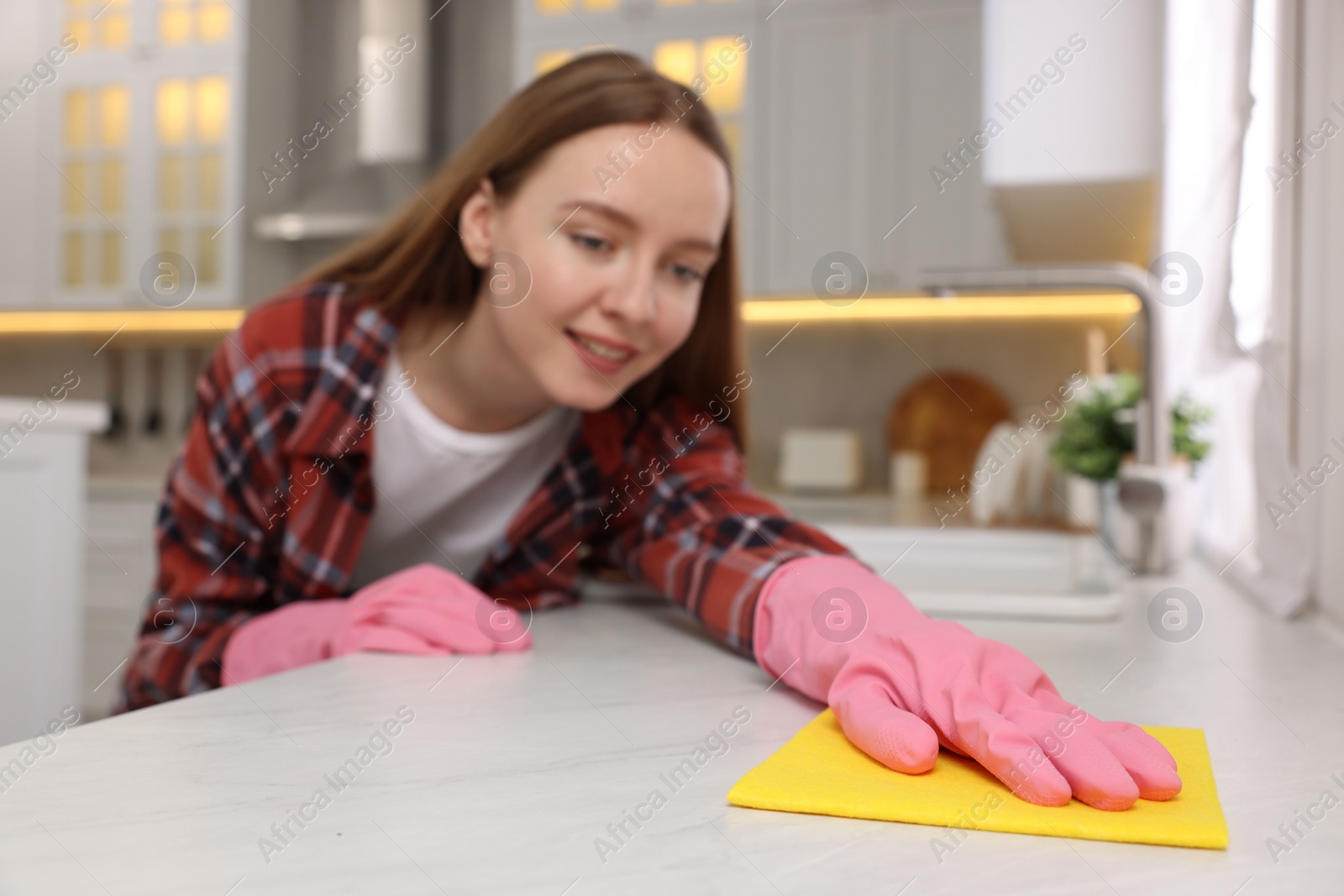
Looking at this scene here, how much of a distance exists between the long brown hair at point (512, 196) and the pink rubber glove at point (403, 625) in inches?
13.1

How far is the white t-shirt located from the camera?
1.04m

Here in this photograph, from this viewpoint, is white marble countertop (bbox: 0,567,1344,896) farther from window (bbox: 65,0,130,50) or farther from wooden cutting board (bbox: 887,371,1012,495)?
window (bbox: 65,0,130,50)

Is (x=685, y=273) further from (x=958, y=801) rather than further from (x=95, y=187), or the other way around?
(x=95, y=187)

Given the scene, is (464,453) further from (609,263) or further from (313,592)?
(609,263)

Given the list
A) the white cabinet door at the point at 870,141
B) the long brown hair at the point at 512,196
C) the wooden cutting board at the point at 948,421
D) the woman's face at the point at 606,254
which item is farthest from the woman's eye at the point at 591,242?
the wooden cutting board at the point at 948,421

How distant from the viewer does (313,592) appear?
0.97 m

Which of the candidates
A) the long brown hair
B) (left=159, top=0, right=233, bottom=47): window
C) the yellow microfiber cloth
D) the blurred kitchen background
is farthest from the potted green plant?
(left=159, top=0, right=233, bottom=47): window

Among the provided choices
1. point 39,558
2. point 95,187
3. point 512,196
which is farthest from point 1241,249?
point 95,187

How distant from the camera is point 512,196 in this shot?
0.93 meters

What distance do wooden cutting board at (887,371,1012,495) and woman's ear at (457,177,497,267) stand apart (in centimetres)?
192

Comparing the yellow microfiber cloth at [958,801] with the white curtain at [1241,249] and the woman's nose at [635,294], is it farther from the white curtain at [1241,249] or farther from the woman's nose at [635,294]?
the white curtain at [1241,249]

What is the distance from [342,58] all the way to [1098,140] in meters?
2.41

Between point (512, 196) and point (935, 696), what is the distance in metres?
0.60

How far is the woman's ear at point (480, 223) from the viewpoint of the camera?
3.16 ft
